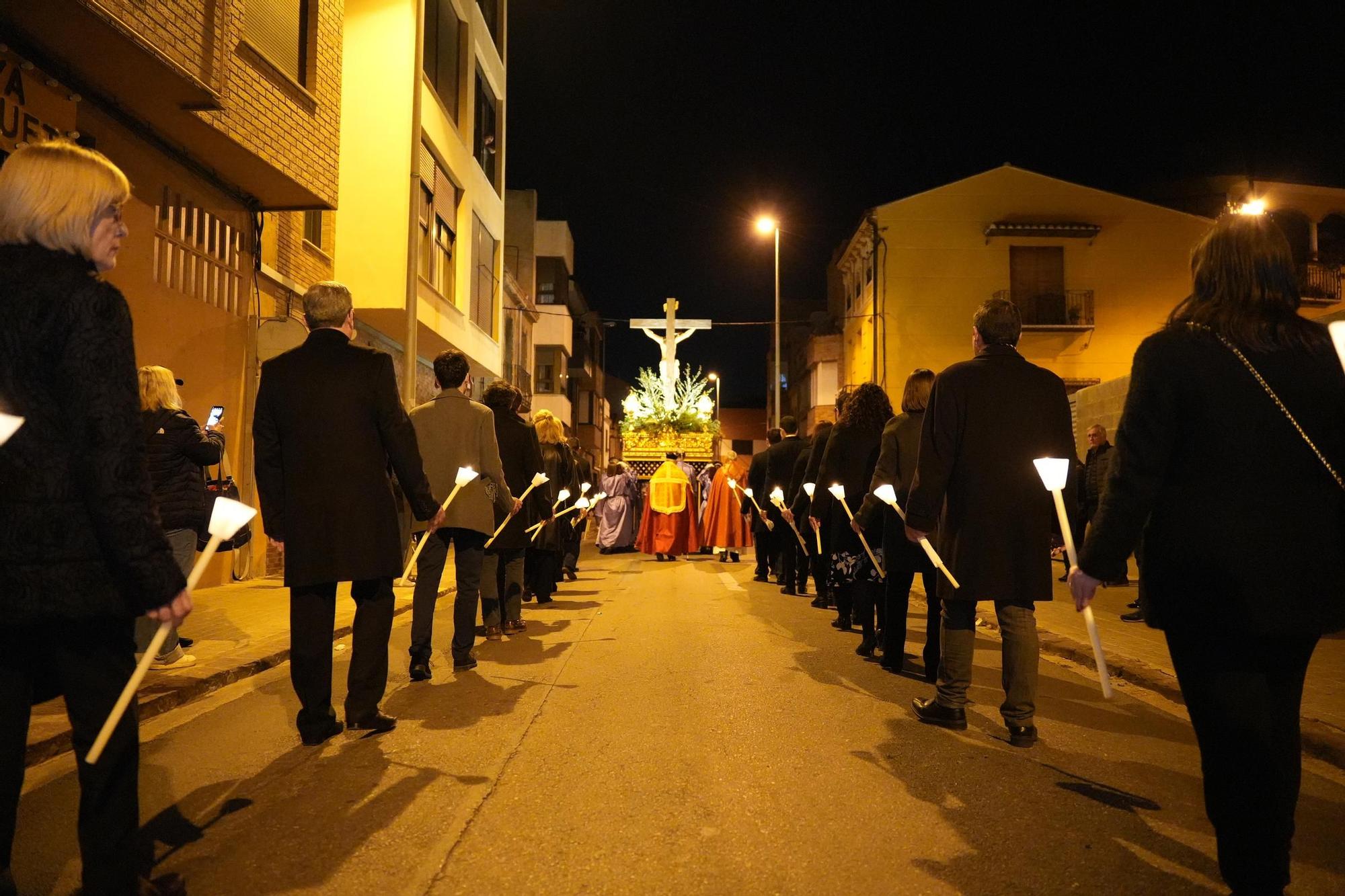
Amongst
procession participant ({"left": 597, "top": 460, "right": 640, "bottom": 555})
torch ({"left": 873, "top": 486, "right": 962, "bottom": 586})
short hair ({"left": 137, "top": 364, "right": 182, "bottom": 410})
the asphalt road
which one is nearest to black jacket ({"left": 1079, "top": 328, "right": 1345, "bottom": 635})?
the asphalt road

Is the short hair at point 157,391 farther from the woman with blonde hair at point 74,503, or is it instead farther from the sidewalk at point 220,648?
the woman with blonde hair at point 74,503

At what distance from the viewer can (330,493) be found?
489cm

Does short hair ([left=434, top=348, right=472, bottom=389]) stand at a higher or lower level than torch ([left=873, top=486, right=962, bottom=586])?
higher

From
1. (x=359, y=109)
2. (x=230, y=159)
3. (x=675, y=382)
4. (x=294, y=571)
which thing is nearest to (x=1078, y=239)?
(x=675, y=382)

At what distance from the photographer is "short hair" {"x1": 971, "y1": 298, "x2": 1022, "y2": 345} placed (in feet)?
17.0

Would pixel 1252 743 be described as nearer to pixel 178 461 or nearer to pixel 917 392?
pixel 917 392

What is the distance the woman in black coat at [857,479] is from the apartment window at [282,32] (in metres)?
8.47

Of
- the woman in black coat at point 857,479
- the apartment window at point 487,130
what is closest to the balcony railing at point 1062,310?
the apartment window at point 487,130

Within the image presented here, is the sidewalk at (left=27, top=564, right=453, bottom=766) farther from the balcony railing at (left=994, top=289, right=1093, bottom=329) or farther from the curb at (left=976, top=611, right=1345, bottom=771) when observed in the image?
the balcony railing at (left=994, top=289, right=1093, bottom=329)

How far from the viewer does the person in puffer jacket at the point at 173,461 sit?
6512 millimetres

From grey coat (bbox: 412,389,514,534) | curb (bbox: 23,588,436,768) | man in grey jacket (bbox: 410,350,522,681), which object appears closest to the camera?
curb (bbox: 23,588,436,768)

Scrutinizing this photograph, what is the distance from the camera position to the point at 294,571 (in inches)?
188

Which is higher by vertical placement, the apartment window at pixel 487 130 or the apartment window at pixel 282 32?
the apartment window at pixel 487 130

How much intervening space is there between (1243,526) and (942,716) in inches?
111
